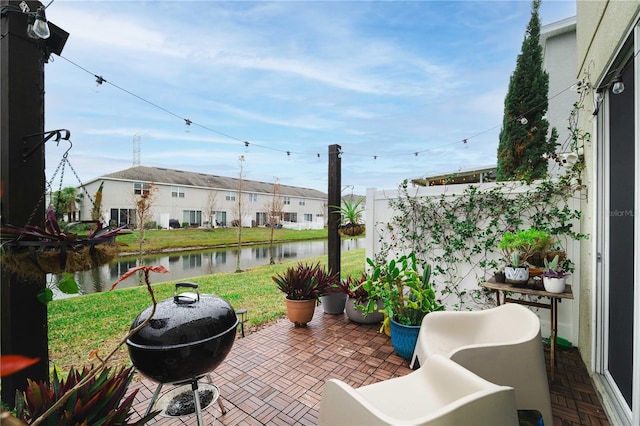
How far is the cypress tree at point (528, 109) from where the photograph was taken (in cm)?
738

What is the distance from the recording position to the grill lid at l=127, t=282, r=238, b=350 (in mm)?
1788

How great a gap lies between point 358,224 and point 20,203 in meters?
4.00

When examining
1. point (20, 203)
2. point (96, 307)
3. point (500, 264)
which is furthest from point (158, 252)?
point (500, 264)

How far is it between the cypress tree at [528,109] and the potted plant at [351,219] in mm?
4534

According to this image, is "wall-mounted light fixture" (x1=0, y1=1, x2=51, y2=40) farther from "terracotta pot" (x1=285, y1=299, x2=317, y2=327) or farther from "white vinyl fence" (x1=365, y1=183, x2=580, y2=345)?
"white vinyl fence" (x1=365, y1=183, x2=580, y2=345)

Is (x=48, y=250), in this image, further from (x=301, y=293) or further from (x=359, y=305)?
(x=359, y=305)

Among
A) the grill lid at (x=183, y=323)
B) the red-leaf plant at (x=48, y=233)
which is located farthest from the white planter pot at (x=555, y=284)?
the red-leaf plant at (x=48, y=233)

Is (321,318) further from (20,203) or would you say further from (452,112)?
(452,112)

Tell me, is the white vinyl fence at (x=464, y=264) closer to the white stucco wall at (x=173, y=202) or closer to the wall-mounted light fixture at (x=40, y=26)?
the wall-mounted light fixture at (x=40, y=26)

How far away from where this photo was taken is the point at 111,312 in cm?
496

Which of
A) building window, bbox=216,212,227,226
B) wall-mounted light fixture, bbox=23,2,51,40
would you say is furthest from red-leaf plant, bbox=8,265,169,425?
building window, bbox=216,212,227,226

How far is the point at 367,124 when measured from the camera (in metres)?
8.27

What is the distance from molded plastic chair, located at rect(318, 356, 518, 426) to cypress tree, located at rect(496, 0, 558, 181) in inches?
273

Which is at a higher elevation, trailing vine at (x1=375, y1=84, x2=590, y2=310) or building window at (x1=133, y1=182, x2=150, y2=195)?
building window at (x1=133, y1=182, x2=150, y2=195)
